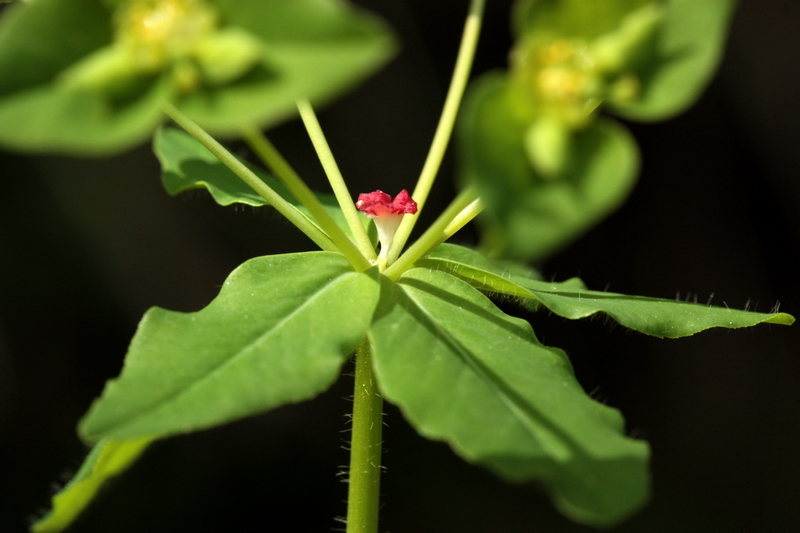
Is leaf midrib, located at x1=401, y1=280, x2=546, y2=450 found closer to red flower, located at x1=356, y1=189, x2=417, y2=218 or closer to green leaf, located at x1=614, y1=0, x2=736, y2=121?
red flower, located at x1=356, y1=189, x2=417, y2=218

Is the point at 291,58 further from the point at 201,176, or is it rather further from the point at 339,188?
the point at 201,176

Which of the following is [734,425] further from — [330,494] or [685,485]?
[330,494]

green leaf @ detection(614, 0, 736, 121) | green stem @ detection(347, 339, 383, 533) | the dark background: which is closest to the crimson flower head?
green stem @ detection(347, 339, 383, 533)

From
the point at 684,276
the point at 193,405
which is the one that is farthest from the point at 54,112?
the point at 684,276

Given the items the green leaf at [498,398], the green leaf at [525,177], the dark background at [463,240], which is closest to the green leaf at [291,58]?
the green leaf at [525,177]

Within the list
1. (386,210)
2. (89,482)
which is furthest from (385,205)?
(89,482)

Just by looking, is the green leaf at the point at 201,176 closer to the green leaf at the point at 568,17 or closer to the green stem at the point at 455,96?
the green stem at the point at 455,96
